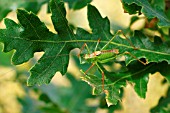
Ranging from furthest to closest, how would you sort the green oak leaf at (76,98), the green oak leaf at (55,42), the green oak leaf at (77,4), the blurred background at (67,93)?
the green oak leaf at (76,98) → the blurred background at (67,93) → the green oak leaf at (77,4) → the green oak leaf at (55,42)

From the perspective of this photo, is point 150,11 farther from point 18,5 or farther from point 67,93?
point 67,93

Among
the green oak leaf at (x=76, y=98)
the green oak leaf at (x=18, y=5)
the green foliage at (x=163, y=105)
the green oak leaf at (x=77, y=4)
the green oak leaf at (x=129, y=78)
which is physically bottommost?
the green oak leaf at (x=76, y=98)

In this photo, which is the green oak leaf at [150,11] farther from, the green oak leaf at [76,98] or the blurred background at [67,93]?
the green oak leaf at [76,98]

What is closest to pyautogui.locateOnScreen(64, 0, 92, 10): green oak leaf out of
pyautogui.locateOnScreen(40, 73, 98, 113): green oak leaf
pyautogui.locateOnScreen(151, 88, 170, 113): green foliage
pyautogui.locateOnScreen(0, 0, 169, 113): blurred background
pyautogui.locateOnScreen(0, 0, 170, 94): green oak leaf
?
pyautogui.locateOnScreen(0, 0, 169, 113): blurred background

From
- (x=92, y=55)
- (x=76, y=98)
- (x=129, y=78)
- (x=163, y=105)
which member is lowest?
(x=76, y=98)

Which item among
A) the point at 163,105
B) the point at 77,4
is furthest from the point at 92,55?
the point at 163,105

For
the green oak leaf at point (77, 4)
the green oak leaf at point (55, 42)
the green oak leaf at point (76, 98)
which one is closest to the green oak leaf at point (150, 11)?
the green oak leaf at point (55, 42)

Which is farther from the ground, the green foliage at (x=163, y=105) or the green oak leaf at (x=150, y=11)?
the green oak leaf at (x=150, y=11)

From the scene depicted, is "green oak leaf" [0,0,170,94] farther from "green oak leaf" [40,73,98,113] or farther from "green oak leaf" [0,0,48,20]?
"green oak leaf" [40,73,98,113]

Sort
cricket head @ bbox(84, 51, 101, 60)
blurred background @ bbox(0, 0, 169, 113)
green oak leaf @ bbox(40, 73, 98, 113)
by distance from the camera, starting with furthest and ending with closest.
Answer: green oak leaf @ bbox(40, 73, 98, 113)
blurred background @ bbox(0, 0, 169, 113)
cricket head @ bbox(84, 51, 101, 60)
